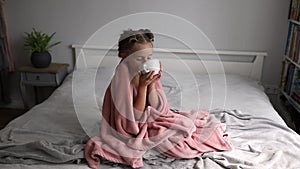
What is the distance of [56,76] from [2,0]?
84 centimetres

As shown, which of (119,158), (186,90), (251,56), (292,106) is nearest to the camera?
(119,158)

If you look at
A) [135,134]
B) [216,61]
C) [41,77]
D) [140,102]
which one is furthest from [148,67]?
[41,77]

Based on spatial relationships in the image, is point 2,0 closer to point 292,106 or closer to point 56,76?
point 56,76

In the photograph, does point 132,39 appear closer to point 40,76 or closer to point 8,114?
point 40,76

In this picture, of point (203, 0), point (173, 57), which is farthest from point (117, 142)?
point (203, 0)

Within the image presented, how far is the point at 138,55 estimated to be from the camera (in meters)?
1.28

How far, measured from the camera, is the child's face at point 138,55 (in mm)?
1276

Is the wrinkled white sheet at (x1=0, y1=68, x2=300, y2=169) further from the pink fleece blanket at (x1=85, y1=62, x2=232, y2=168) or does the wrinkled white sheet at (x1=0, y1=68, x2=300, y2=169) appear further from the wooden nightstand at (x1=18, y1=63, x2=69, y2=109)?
the wooden nightstand at (x1=18, y1=63, x2=69, y2=109)

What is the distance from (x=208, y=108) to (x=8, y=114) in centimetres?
204

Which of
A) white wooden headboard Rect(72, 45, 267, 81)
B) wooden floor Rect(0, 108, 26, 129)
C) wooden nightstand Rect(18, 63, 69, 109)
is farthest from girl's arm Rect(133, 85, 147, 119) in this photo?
wooden floor Rect(0, 108, 26, 129)

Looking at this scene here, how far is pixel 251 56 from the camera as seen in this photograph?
2615 mm

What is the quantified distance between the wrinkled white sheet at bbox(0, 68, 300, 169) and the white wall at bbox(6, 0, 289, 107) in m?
0.37

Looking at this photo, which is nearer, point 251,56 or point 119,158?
point 119,158

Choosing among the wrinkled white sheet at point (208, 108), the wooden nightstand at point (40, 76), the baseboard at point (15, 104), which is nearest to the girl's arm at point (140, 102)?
the wrinkled white sheet at point (208, 108)
